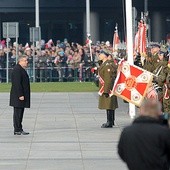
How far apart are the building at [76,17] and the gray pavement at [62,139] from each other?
3462 centimetres

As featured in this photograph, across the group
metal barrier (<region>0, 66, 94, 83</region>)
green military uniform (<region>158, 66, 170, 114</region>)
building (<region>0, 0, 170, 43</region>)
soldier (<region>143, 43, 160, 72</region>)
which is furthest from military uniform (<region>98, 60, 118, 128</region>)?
building (<region>0, 0, 170, 43</region>)

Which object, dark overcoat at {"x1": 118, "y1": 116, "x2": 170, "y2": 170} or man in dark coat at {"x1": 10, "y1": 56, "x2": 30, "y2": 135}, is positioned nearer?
dark overcoat at {"x1": 118, "y1": 116, "x2": 170, "y2": 170}

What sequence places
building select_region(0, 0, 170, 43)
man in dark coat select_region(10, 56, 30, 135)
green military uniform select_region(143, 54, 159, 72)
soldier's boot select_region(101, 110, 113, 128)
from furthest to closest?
building select_region(0, 0, 170, 43) → green military uniform select_region(143, 54, 159, 72) → soldier's boot select_region(101, 110, 113, 128) → man in dark coat select_region(10, 56, 30, 135)

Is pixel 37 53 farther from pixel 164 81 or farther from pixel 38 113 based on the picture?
pixel 164 81

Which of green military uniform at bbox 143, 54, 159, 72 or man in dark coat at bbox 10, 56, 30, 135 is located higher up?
green military uniform at bbox 143, 54, 159, 72

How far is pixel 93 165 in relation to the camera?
14852 mm

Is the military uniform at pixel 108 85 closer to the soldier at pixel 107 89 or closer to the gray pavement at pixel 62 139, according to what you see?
the soldier at pixel 107 89

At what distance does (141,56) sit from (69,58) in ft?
65.8

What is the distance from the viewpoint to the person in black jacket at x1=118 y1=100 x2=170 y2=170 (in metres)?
8.80

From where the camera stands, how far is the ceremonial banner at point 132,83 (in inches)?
752

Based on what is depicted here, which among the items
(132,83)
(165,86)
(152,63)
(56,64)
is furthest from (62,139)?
(56,64)

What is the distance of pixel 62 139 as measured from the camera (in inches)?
752

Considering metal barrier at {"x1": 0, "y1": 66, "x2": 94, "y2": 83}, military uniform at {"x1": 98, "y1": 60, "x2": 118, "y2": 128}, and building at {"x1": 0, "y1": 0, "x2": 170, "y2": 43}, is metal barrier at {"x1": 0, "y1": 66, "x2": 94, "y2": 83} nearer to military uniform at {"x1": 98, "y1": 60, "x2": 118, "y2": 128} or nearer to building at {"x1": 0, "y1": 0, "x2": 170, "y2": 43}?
building at {"x1": 0, "y1": 0, "x2": 170, "y2": 43}

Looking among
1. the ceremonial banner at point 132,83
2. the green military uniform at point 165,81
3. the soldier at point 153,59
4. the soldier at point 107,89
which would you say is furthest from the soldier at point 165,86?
the soldier at point 153,59
